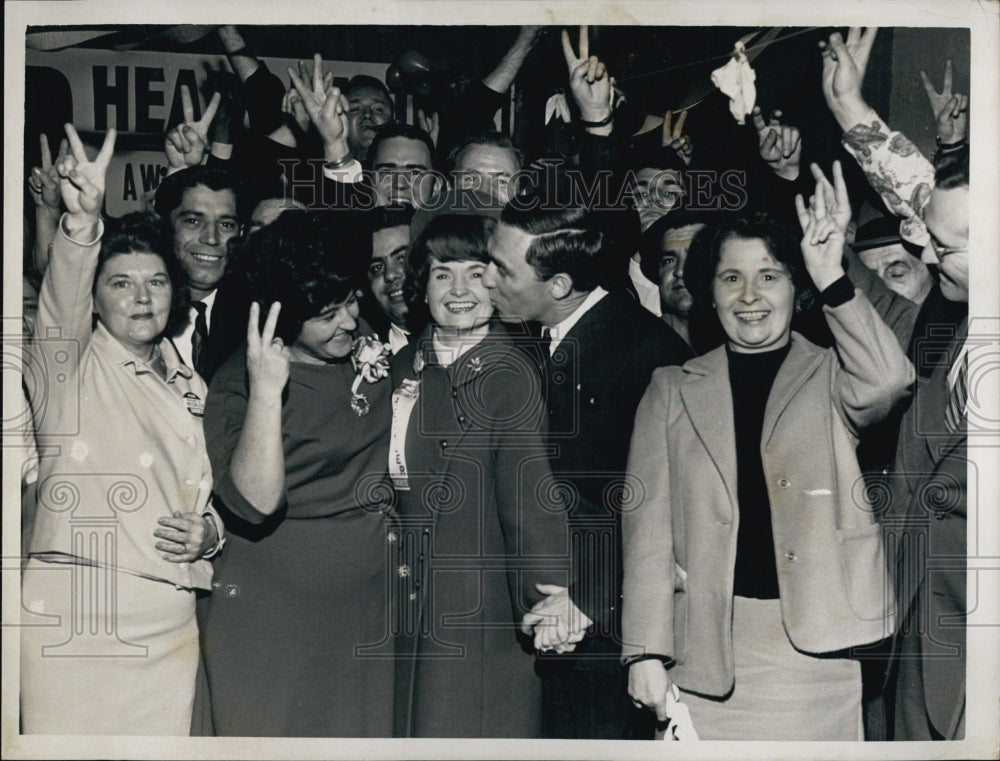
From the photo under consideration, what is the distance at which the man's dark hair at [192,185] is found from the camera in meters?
3.71

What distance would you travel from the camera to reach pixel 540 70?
3693 millimetres

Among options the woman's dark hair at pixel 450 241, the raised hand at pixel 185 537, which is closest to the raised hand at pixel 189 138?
the woman's dark hair at pixel 450 241

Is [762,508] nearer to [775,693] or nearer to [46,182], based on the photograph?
[775,693]

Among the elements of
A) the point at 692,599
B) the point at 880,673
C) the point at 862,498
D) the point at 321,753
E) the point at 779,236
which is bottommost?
the point at 321,753

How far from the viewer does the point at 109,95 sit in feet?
12.3

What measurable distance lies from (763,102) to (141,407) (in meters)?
2.31

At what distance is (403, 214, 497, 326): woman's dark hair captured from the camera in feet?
12.0

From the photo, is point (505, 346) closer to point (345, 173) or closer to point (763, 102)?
point (345, 173)

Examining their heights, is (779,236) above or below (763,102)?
below

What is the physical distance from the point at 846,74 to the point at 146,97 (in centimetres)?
235

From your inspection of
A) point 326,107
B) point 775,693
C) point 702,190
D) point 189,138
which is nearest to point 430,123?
point 326,107

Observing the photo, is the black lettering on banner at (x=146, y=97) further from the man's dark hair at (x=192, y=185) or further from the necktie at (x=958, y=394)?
the necktie at (x=958, y=394)

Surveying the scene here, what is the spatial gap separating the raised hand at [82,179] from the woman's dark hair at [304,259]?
1.77 feet

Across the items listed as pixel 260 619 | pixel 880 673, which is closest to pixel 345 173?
pixel 260 619
